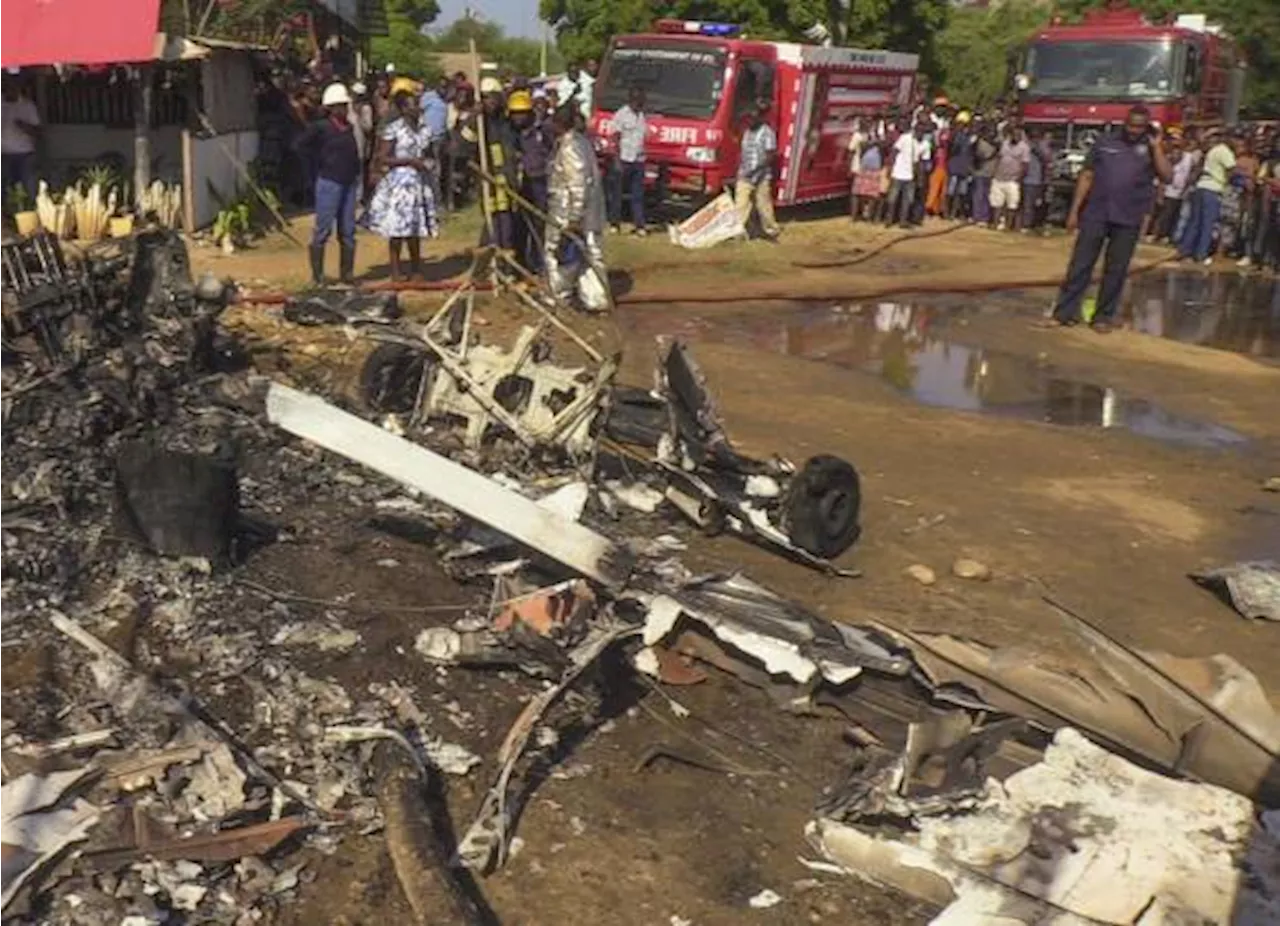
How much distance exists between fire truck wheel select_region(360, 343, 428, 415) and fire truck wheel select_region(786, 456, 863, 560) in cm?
254

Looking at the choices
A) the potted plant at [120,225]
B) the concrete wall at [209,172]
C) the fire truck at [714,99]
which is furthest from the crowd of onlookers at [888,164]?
the potted plant at [120,225]

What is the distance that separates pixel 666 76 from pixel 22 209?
7635mm

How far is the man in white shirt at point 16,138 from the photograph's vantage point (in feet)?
44.9

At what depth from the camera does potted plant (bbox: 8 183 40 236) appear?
13023 mm

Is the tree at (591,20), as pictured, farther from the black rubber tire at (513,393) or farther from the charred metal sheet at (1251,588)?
the charred metal sheet at (1251,588)

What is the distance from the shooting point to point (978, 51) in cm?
4103

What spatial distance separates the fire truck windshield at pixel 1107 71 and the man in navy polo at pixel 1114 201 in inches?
315

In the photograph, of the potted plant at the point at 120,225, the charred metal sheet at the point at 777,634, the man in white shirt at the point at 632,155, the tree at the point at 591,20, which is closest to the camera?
the charred metal sheet at the point at 777,634

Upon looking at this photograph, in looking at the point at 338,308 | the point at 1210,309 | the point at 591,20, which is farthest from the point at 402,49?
the point at 338,308

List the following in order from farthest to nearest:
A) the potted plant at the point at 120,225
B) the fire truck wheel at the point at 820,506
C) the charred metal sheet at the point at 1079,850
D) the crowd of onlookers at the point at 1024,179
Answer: the crowd of onlookers at the point at 1024,179
the potted plant at the point at 120,225
the fire truck wheel at the point at 820,506
the charred metal sheet at the point at 1079,850

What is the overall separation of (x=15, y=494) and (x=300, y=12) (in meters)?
16.5

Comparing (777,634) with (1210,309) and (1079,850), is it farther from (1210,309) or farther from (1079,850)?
(1210,309)

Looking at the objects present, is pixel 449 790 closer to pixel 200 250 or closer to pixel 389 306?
pixel 389 306

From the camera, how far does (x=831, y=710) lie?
16.3 ft
